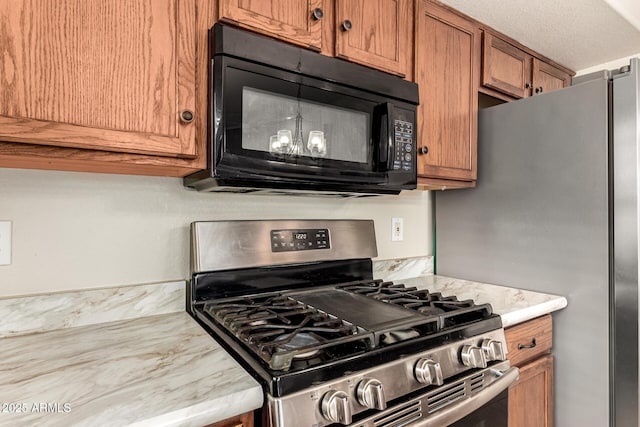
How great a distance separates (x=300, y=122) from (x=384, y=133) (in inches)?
12.5

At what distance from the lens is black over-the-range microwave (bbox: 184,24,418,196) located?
98 cm

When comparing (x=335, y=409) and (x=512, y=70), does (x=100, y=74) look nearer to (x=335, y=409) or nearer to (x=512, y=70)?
(x=335, y=409)

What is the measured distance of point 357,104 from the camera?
1.22 metres

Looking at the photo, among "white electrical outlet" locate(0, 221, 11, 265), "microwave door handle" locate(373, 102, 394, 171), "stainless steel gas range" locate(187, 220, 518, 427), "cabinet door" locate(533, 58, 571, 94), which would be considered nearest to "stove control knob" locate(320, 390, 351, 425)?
"stainless steel gas range" locate(187, 220, 518, 427)

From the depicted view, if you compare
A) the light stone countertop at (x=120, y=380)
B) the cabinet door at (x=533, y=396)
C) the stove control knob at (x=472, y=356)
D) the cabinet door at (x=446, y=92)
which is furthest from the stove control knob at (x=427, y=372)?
the cabinet door at (x=446, y=92)

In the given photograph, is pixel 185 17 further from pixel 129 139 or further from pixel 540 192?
pixel 540 192

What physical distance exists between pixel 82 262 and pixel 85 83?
1.78 feet

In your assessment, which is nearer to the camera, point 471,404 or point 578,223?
point 471,404

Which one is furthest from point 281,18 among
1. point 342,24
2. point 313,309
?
point 313,309

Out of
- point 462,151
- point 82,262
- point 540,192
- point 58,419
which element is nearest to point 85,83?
point 82,262

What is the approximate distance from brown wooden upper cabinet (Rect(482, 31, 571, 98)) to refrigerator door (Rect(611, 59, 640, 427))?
54 cm

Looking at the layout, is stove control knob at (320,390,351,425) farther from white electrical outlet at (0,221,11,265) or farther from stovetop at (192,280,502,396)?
white electrical outlet at (0,221,11,265)

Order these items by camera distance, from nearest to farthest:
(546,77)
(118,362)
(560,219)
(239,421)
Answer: (239,421) < (118,362) < (560,219) < (546,77)

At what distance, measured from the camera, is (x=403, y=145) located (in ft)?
4.30
